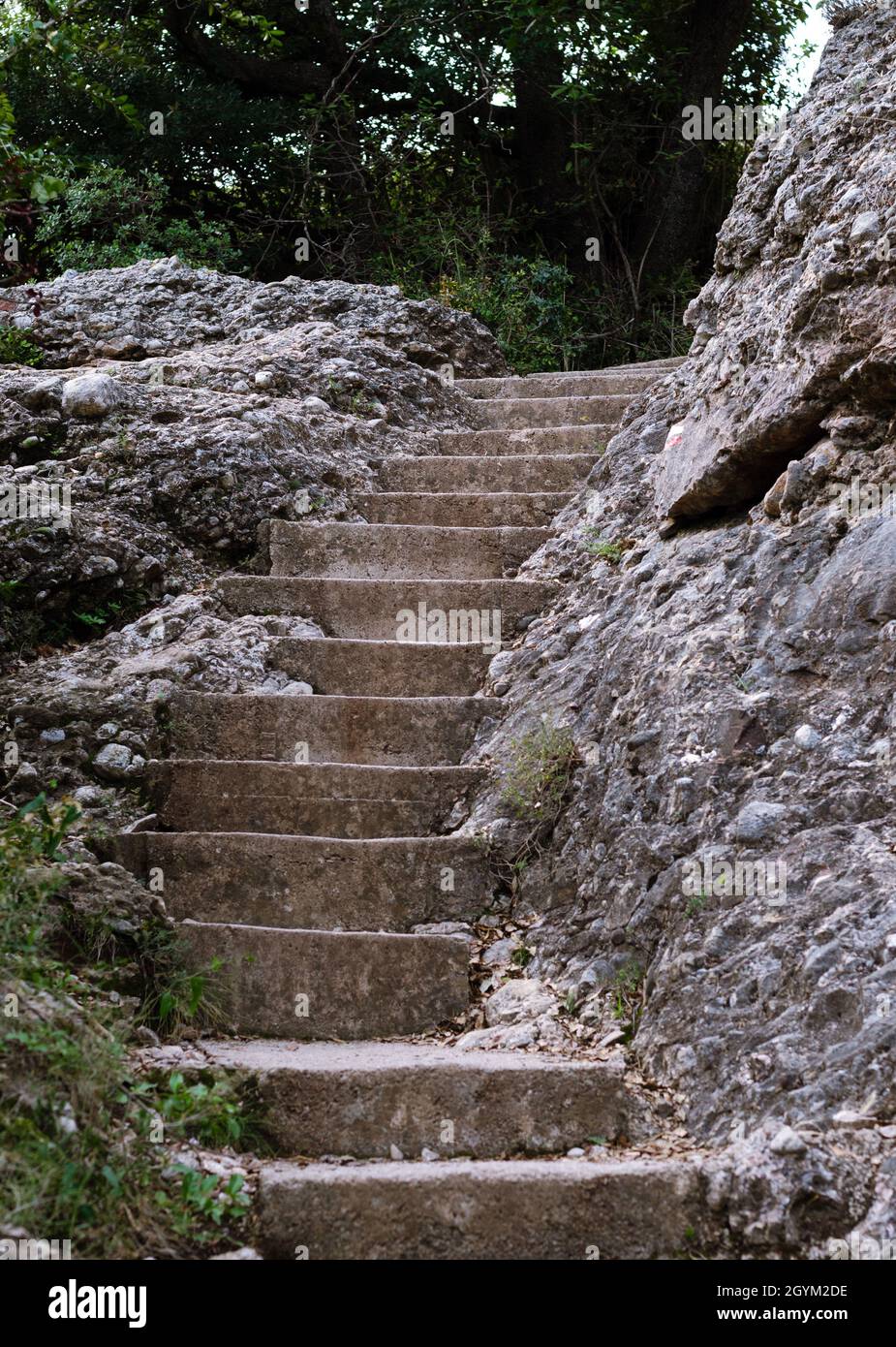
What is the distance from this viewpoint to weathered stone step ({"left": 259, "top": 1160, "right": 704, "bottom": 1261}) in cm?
260

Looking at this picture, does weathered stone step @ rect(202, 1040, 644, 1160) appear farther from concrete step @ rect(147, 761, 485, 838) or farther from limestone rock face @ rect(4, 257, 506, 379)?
limestone rock face @ rect(4, 257, 506, 379)

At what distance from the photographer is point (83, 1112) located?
249 centimetres

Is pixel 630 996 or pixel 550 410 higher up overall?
pixel 550 410

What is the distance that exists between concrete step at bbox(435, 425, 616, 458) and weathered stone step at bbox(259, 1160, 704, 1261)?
408 centimetres

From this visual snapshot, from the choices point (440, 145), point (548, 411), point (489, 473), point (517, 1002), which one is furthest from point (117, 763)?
point (440, 145)

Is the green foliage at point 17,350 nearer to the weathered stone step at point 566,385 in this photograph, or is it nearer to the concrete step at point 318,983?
the weathered stone step at point 566,385

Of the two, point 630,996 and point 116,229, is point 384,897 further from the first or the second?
point 116,229

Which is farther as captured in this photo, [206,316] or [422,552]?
[206,316]

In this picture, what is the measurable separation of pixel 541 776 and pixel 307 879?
2.71 feet

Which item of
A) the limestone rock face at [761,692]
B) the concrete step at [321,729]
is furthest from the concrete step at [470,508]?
the concrete step at [321,729]

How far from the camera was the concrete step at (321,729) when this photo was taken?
14.4 feet

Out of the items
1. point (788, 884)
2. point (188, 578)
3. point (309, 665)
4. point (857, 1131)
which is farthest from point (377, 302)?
point (857, 1131)

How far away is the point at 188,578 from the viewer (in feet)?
17.3
